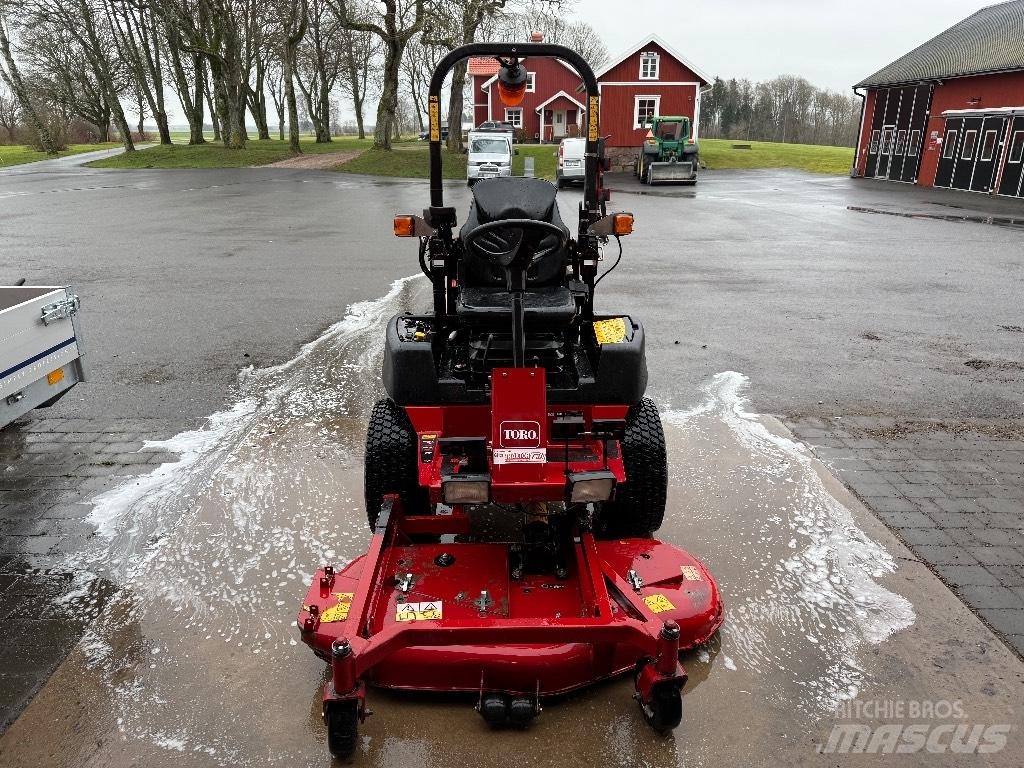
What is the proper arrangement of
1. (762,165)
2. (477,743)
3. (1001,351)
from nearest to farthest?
1. (477,743)
2. (1001,351)
3. (762,165)

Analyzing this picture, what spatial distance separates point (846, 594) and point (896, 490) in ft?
4.17

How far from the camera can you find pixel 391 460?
134 inches

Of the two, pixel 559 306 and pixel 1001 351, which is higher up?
pixel 559 306

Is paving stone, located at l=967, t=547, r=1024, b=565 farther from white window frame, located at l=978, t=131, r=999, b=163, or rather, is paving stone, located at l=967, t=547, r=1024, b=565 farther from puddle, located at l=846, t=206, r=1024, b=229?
white window frame, located at l=978, t=131, r=999, b=163

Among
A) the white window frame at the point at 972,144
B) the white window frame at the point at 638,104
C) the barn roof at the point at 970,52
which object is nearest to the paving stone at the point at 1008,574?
the barn roof at the point at 970,52

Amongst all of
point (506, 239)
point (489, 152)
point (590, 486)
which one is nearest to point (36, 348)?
point (506, 239)

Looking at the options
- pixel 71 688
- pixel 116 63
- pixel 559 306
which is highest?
pixel 116 63

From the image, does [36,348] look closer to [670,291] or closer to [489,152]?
[670,291]

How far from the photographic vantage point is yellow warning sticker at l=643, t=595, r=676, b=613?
281 cm

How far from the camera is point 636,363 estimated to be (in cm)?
327

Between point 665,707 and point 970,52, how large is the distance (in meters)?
28.4

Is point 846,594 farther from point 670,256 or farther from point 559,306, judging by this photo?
point 670,256

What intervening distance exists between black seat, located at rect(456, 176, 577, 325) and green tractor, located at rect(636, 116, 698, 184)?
21419mm

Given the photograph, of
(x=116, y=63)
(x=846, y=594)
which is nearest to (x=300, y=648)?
(x=846, y=594)
